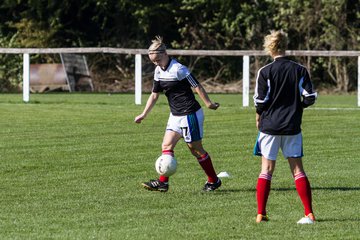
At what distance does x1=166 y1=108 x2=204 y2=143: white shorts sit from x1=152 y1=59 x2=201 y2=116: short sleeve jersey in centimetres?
6

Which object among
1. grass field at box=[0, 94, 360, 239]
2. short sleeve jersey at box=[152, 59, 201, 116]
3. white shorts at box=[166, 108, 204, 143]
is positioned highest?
short sleeve jersey at box=[152, 59, 201, 116]

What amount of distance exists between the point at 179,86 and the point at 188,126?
0.47 metres

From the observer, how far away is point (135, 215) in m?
9.52

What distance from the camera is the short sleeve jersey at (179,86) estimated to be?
449 inches

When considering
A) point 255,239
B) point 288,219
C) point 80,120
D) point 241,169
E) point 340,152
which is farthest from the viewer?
point 80,120

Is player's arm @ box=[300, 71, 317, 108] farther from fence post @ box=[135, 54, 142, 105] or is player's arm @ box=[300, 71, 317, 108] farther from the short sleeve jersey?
fence post @ box=[135, 54, 142, 105]

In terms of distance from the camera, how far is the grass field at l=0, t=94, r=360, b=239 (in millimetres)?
8789

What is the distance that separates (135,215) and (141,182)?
8.30ft

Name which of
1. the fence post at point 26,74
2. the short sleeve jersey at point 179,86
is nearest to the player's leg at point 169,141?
the short sleeve jersey at point 179,86

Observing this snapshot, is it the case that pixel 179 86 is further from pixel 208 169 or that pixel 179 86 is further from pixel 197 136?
pixel 208 169

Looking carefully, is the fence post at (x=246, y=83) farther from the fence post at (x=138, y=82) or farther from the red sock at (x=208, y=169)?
the red sock at (x=208, y=169)

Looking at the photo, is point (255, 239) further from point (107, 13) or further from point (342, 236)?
point (107, 13)

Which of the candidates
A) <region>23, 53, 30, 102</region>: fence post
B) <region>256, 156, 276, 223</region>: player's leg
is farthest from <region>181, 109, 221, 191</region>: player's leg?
<region>23, 53, 30, 102</region>: fence post

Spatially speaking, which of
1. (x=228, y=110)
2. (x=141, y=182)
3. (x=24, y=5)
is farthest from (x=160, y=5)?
(x=141, y=182)
